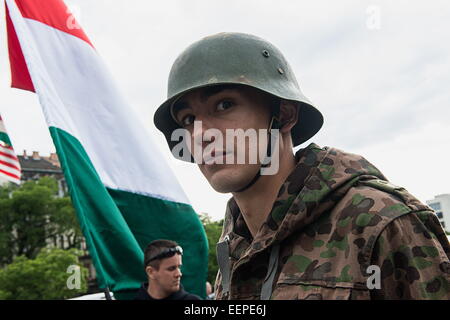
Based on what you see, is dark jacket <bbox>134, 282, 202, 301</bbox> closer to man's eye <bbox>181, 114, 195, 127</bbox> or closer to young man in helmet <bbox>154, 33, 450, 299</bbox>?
young man in helmet <bbox>154, 33, 450, 299</bbox>

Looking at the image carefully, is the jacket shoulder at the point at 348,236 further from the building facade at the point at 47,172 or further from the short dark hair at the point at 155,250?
the building facade at the point at 47,172

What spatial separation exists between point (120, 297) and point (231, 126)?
3.18 metres

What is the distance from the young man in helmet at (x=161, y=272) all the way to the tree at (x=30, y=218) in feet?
122

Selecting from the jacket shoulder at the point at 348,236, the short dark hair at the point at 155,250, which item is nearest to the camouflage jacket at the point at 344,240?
the jacket shoulder at the point at 348,236

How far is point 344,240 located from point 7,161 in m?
4.97

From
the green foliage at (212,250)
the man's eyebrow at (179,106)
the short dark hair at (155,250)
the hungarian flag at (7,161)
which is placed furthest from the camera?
the green foliage at (212,250)

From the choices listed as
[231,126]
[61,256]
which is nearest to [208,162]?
[231,126]

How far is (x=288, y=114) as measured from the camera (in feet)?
7.98

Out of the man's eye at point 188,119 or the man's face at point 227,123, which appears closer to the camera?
the man's face at point 227,123

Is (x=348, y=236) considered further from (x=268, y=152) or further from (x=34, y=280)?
(x=34, y=280)

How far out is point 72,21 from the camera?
5871 millimetres

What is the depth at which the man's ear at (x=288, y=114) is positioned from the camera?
2.39 m

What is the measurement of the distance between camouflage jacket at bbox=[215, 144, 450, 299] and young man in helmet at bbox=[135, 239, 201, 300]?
7.81ft

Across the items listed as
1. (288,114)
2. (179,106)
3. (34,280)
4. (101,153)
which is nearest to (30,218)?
(34,280)
